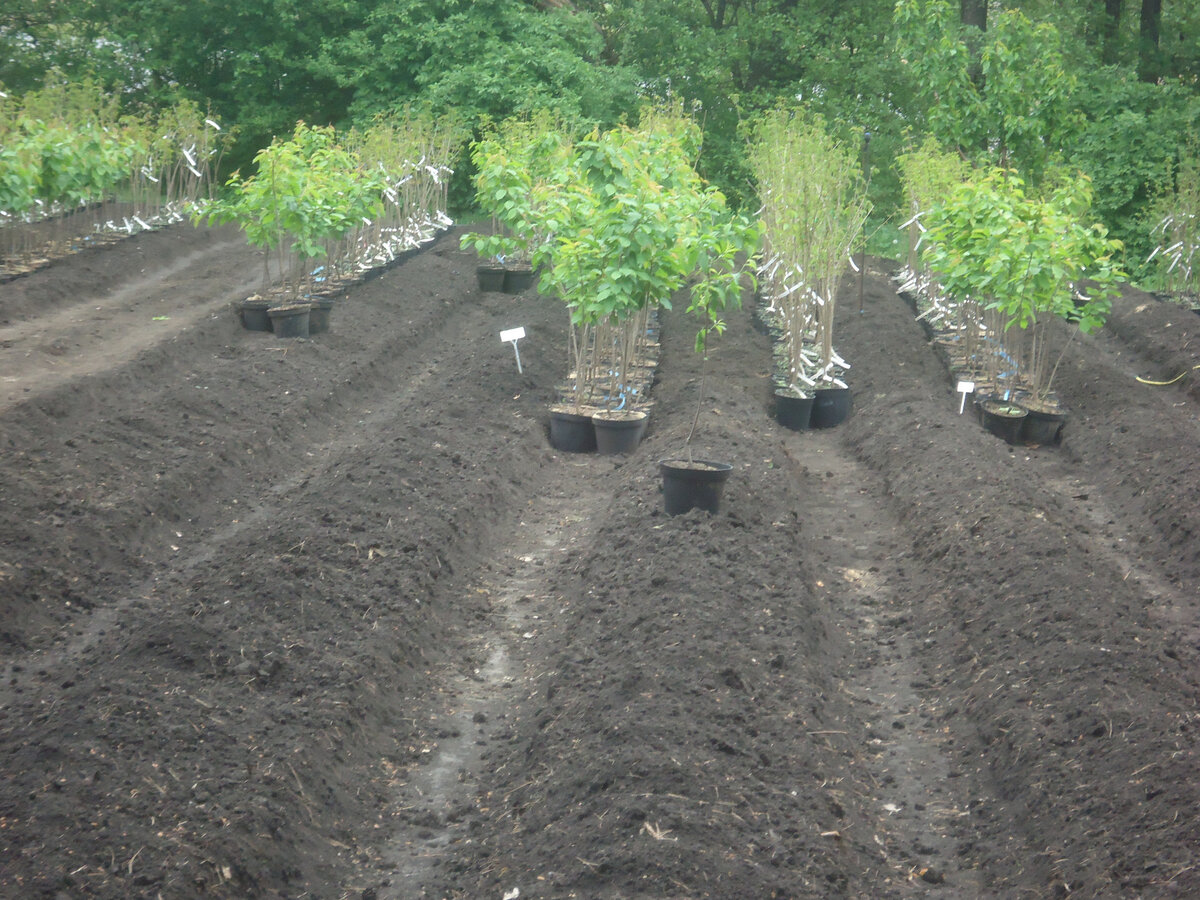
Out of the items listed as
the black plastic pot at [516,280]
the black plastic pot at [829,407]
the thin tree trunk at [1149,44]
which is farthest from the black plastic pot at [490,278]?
the thin tree trunk at [1149,44]

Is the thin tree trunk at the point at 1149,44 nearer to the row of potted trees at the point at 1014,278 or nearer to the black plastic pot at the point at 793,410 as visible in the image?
the row of potted trees at the point at 1014,278

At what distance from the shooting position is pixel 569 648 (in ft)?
15.4

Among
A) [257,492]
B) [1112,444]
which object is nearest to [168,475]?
[257,492]

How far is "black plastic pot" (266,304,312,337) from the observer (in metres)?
10.1

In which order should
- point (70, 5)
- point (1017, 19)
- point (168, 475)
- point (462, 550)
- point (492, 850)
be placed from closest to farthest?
1. point (492, 850)
2. point (462, 550)
3. point (168, 475)
4. point (1017, 19)
5. point (70, 5)

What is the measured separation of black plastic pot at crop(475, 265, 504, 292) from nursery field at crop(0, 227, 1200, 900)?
15.7 ft

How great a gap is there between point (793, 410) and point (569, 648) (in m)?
4.69

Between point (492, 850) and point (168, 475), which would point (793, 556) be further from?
point (168, 475)

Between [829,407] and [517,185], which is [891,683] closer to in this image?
[829,407]

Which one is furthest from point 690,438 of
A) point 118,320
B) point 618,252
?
point 118,320

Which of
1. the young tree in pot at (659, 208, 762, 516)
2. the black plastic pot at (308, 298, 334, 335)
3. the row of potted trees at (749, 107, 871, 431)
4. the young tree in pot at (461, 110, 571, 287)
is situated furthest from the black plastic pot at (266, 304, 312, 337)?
the young tree in pot at (659, 208, 762, 516)

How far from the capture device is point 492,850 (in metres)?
3.43

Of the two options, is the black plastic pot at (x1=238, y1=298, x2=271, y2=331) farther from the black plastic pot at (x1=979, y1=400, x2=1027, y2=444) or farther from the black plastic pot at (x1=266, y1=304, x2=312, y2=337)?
the black plastic pot at (x1=979, y1=400, x2=1027, y2=444)

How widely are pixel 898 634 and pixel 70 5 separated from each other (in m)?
22.6
